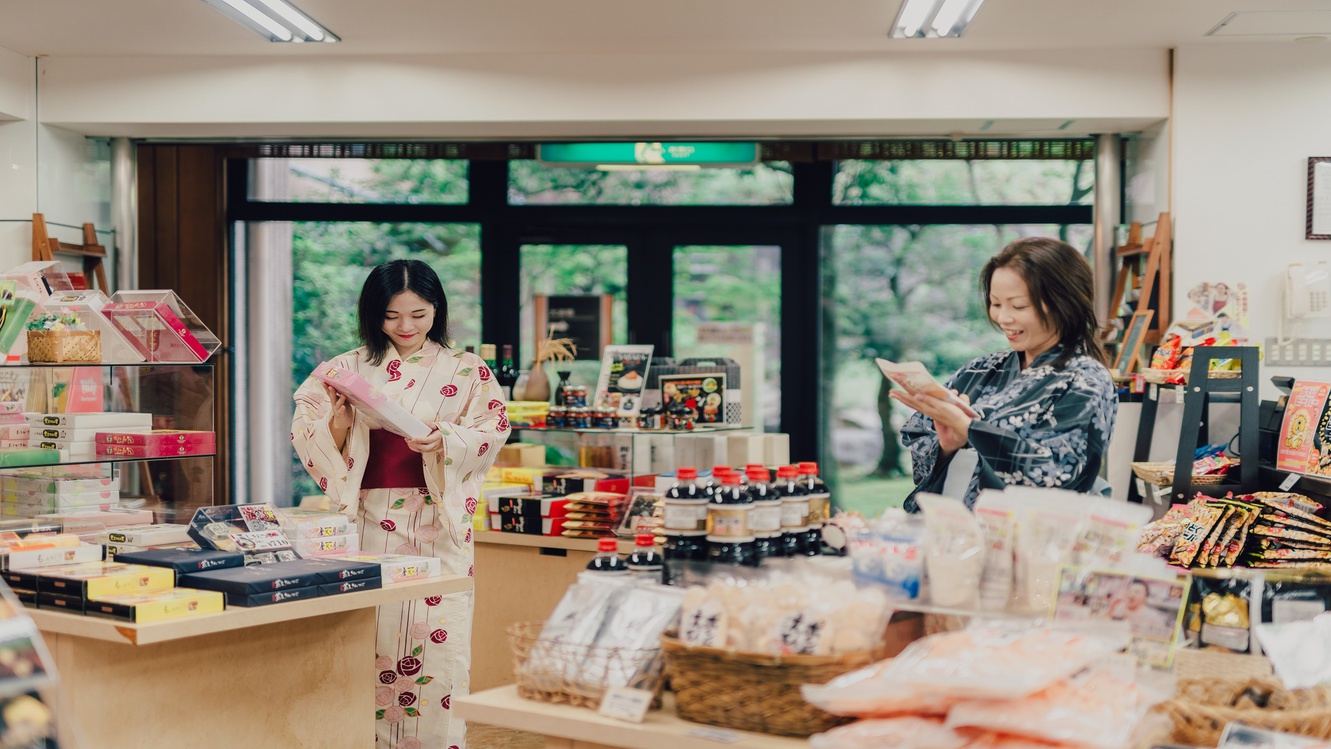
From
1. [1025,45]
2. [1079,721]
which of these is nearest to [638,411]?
[1025,45]

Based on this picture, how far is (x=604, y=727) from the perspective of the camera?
1.82m

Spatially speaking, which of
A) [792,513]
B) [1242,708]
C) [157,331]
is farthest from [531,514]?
[1242,708]

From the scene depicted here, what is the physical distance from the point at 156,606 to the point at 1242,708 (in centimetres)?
213

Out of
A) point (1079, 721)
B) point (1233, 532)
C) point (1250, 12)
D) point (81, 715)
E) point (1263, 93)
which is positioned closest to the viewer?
point (1079, 721)

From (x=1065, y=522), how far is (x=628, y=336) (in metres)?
5.04

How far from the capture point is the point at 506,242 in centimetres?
681

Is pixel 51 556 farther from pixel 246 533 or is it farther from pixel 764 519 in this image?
pixel 764 519

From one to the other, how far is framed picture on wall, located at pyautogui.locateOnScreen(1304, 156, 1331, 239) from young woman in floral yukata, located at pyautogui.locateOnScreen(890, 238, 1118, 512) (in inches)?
125

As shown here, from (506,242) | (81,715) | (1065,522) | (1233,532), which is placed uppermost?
(506,242)

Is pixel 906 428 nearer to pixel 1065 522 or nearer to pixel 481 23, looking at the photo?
pixel 1065 522

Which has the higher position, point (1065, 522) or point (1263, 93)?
point (1263, 93)

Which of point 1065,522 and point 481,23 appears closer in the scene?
point 1065,522

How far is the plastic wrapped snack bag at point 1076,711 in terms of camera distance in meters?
1.51

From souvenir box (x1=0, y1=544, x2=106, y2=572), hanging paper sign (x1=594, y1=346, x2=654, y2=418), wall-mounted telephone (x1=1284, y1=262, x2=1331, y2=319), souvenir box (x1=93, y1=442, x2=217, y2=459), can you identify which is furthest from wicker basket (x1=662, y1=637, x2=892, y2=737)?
wall-mounted telephone (x1=1284, y1=262, x2=1331, y2=319)
